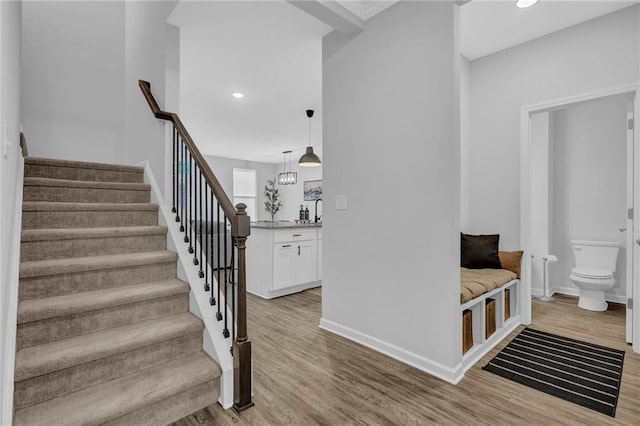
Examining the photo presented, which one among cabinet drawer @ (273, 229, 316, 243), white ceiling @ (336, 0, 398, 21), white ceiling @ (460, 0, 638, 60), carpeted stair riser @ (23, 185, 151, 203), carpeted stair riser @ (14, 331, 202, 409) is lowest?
carpeted stair riser @ (14, 331, 202, 409)

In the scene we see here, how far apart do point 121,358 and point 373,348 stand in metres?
1.71

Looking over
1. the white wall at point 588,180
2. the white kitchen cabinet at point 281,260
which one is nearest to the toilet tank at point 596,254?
the white wall at point 588,180

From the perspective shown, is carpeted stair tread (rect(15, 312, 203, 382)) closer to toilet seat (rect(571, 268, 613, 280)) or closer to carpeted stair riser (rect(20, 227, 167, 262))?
carpeted stair riser (rect(20, 227, 167, 262))

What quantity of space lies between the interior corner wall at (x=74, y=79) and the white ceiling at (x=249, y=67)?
3.16 ft

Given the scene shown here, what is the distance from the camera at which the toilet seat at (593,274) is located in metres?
3.33

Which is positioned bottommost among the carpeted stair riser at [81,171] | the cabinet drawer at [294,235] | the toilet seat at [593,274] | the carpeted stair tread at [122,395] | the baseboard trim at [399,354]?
the baseboard trim at [399,354]

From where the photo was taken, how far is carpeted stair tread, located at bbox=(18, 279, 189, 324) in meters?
1.58

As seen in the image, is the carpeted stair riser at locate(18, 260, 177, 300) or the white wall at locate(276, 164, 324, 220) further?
the white wall at locate(276, 164, 324, 220)

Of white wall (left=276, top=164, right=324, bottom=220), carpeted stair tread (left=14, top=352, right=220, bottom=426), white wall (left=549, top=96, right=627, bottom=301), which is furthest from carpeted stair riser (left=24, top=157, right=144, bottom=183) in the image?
white wall (left=276, top=164, right=324, bottom=220)

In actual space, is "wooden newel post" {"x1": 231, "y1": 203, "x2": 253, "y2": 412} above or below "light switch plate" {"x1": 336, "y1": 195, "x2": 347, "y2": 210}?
below

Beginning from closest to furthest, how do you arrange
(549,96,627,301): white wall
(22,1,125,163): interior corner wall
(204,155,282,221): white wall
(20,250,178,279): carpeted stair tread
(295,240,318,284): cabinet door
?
(20,250,178,279): carpeted stair tread < (22,1,125,163): interior corner wall < (549,96,627,301): white wall < (295,240,318,284): cabinet door < (204,155,282,221): white wall

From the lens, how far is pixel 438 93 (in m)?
2.12

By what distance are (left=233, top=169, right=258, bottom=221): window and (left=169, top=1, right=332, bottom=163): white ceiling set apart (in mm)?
2910

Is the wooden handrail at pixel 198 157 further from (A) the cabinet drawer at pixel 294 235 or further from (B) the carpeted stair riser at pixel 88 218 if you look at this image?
(A) the cabinet drawer at pixel 294 235
